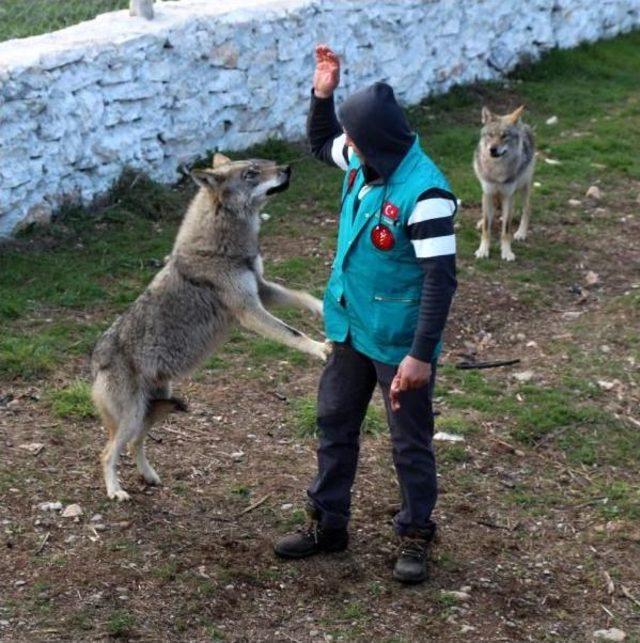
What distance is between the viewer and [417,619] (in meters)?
4.85

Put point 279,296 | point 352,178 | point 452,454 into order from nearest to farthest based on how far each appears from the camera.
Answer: point 352,178
point 279,296
point 452,454

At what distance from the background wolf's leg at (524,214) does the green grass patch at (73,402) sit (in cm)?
471

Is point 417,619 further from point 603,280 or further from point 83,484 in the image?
point 603,280

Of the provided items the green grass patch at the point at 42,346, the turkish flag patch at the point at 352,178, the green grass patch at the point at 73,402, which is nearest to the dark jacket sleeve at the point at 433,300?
the turkish flag patch at the point at 352,178

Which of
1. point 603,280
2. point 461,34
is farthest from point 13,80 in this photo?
point 461,34

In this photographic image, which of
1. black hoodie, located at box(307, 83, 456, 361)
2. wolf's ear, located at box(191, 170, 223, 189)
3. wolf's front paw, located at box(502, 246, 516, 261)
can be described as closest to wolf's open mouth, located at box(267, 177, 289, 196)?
wolf's ear, located at box(191, 170, 223, 189)

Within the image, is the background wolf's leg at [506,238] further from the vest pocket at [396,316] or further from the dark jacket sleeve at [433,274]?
the dark jacket sleeve at [433,274]

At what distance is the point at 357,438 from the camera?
202 inches

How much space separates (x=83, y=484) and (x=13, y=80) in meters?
4.11

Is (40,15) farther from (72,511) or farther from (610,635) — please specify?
(610,635)

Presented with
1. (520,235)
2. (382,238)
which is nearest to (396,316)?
(382,238)

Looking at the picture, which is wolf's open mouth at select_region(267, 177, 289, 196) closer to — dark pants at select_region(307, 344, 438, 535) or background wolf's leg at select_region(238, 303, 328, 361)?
background wolf's leg at select_region(238, 303, 328, 361)

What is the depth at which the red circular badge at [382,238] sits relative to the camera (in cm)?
464

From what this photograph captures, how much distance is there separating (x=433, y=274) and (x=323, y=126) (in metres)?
1.16
